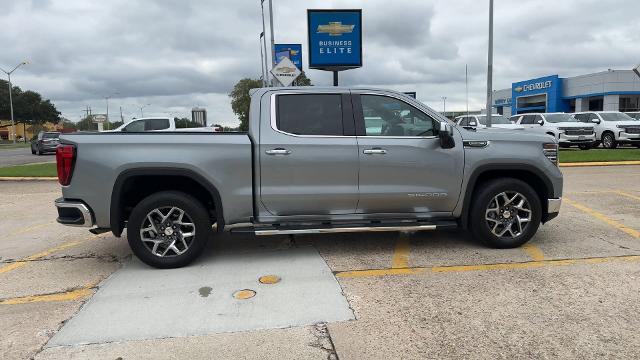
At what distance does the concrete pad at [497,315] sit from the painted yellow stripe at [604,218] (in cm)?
160

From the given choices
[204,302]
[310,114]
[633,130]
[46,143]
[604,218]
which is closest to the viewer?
[204,302]

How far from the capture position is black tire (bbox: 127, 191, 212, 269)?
498 centimetres

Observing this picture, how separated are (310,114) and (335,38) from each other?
40.1 ft

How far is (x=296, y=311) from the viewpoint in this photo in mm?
4023

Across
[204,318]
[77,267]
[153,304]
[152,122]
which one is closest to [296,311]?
[204,318]

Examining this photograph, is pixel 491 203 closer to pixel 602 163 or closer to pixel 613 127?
pixel 602 163

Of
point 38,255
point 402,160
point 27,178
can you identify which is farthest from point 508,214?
point 27,178

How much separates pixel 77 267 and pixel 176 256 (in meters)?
1.17

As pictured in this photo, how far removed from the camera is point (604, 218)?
719cm

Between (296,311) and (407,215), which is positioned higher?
(407,215)

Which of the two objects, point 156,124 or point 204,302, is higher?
point 156,124

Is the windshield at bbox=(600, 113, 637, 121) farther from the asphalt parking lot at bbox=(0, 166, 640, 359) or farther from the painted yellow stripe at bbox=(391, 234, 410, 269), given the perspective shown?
the painted yellow stripe at bbox=(391, 234, 410, 269)

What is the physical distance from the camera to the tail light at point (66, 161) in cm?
489

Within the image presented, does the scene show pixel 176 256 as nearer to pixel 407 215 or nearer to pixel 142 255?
pixel 142 255
